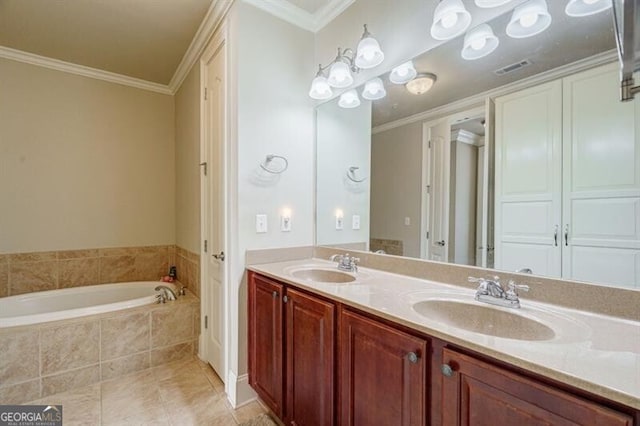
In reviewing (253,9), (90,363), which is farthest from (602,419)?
(90,363)

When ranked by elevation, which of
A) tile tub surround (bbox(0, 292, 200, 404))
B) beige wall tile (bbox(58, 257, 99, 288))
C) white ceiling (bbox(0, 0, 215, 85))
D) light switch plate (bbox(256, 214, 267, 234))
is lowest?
tile tub surround (bbox(0, 292, 200, 404))

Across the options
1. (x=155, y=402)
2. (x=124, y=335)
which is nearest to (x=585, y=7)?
(x=155, y=402)

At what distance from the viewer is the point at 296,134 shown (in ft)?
6.88

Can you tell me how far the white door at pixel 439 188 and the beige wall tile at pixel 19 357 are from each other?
102 inches

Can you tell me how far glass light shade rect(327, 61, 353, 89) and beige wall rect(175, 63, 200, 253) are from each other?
1.43 meters

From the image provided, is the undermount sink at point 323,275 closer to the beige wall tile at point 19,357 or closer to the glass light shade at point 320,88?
the glass light shade at point 320,88

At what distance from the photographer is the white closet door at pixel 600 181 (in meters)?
0.96

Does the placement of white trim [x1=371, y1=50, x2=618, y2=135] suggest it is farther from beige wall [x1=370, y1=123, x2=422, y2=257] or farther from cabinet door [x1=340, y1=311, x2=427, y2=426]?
cabinet door [x1=340, y1=311, x2=427, y2=426]

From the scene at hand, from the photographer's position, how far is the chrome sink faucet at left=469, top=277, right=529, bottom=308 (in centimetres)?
107

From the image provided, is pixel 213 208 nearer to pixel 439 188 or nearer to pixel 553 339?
pixel 439 188

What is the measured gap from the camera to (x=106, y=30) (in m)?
2.31

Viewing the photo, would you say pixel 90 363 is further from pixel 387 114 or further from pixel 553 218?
pixel 553 218

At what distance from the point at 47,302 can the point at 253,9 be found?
3.04 metres

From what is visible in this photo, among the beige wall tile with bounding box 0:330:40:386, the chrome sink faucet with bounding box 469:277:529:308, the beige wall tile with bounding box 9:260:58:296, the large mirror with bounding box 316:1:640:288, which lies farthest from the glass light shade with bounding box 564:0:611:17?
the beige wall tile with bounding box 9:260:58:296
